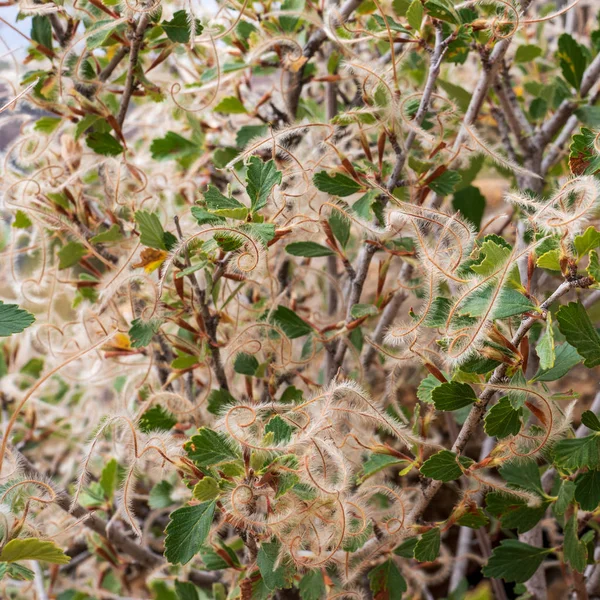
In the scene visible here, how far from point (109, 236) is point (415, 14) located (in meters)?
0.30

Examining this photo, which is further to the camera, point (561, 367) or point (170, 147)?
point (170, 147)

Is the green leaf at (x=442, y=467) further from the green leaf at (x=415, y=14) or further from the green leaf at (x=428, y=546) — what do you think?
the green leaf at (x=415, y=14)

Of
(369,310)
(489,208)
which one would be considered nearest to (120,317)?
(369,310)

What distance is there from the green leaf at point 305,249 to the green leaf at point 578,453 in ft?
0.74

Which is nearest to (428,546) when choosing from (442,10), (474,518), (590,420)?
(474,518)

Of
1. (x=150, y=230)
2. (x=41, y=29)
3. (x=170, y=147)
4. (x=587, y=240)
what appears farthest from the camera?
(x=170, y=147)

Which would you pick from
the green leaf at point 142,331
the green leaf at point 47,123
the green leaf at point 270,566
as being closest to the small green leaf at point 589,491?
the green leaf at point 270,566

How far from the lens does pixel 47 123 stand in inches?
24.1

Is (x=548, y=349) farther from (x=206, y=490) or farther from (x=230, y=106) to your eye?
(x=230, y=106)

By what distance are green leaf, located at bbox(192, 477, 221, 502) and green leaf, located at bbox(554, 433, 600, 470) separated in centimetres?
22

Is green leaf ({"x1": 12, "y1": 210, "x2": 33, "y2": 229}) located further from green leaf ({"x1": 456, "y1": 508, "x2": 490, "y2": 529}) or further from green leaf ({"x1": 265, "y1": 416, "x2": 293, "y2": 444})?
green leaf ({"x1": 456, "y1": 508, "x2": 490, "y2": 529})

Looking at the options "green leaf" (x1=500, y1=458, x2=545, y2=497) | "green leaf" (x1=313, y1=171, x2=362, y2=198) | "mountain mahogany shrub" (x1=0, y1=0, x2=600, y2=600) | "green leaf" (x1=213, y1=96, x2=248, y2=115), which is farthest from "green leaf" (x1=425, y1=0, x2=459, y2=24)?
"green leaf" (x1=500, y1=458, x2=545, y2=497)

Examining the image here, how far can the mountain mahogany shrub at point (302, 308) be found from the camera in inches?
16.3

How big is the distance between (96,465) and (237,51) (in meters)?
0.57
